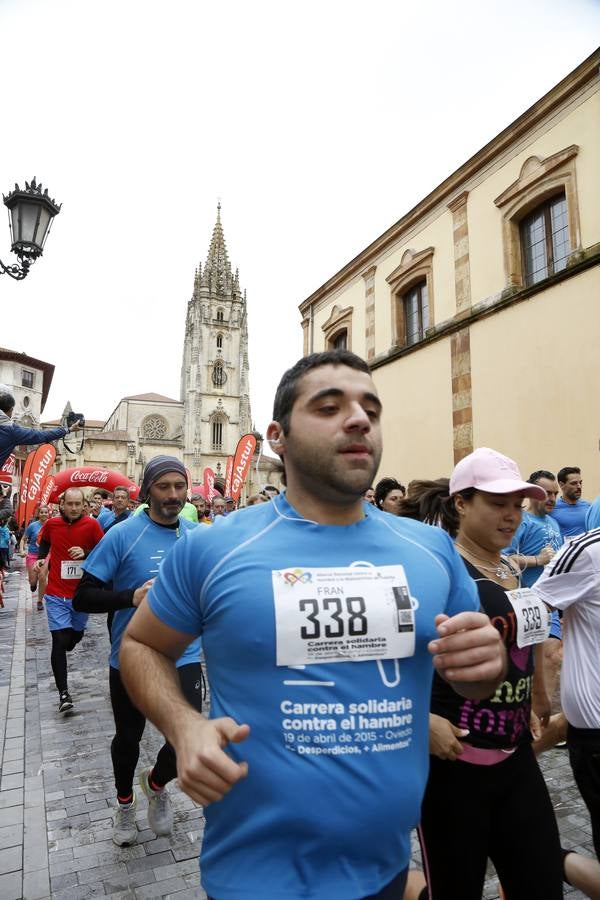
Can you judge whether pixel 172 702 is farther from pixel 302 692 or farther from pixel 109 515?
pixel 109 515

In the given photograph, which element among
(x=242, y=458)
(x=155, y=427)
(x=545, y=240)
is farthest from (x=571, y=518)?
(x=155, y=427)

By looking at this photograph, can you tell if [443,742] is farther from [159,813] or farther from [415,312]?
[415,312]

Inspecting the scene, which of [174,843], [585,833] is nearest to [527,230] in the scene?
[585,833]

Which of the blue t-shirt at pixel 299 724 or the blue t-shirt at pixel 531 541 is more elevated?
the blue t-shirt at pixel 531 541

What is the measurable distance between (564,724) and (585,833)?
4.33ft

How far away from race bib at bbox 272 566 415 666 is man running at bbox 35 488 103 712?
16.3 ft

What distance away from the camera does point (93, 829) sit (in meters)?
3.69

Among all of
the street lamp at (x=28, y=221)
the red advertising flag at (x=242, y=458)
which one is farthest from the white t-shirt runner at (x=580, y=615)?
the red advertising flag at (x=242, y=458)

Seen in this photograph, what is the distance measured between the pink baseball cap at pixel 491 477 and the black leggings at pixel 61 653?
498 centimetres

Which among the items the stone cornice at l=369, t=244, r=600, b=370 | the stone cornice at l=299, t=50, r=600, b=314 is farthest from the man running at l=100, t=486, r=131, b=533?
the stone cornice at l=299, t=50, r=600, b=314

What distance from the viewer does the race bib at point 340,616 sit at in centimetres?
143

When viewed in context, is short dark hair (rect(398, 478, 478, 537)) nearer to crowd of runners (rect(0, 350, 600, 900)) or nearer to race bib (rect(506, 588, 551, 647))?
race bib (rect(506, 588, 551, 647))

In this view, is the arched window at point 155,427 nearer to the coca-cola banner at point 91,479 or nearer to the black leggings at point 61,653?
the coca-cola banner at point 91,479

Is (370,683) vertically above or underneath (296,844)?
above
